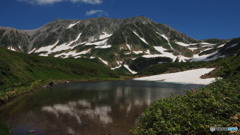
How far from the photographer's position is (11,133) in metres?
23.5

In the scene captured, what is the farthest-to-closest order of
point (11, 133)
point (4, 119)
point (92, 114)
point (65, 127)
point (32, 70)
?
point (32, 70) → point (92, 114) → point (4, 119) → point (65, 127) → point (11, 133)

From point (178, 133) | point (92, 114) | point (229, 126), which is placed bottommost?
point (92, 114)

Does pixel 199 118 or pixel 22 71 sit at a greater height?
pixel 22 71

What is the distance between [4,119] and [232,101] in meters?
32.2

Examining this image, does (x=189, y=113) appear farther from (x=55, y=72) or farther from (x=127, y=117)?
(x=55, y=72)

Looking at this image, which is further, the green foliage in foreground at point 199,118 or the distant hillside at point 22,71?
the distant hillside at point 22,71

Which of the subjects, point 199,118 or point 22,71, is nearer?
point 199,118

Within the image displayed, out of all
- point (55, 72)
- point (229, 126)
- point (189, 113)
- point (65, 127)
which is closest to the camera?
point (229, 126)

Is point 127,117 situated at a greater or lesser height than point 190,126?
lesser

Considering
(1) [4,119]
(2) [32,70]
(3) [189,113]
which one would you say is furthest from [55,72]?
(3) [189,113]

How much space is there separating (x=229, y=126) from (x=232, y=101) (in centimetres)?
491

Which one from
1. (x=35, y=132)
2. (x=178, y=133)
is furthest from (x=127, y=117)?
(x=178, y=133)

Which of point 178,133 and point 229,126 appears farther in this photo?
point 178,133

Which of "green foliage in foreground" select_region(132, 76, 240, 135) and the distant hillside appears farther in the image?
the distant hillside
